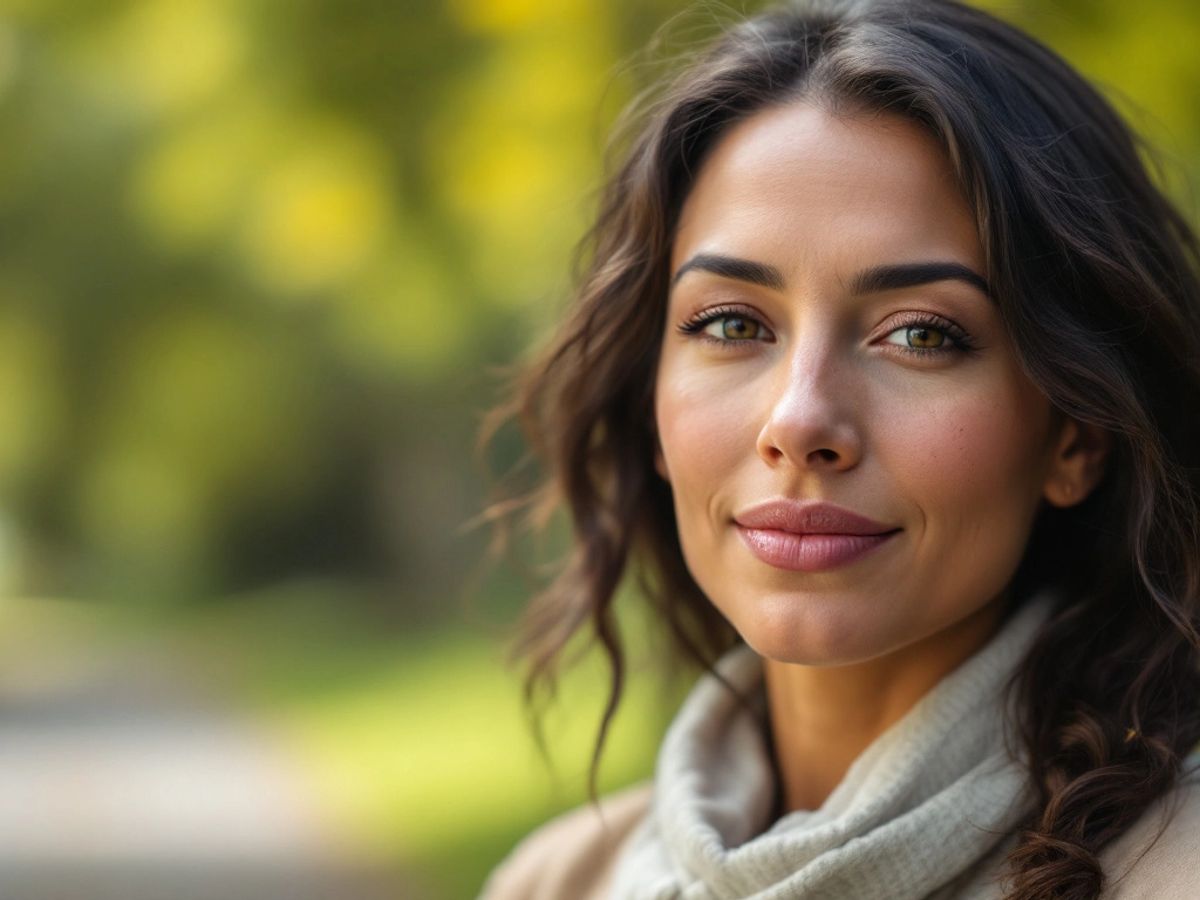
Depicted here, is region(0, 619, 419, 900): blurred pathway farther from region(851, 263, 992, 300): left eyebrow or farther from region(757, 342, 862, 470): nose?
region(851, 263, 992, 300): left eyebrow

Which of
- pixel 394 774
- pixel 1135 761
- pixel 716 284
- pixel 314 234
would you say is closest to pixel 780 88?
pixel 716 284

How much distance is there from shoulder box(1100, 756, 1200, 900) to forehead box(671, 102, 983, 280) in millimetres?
734

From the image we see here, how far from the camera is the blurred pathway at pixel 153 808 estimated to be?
696 cm

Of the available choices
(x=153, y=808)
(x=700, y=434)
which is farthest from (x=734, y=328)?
(x=153, y=808)

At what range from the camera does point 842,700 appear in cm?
237

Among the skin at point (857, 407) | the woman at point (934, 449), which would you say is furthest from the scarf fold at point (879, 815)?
the skin at point (857, 407)

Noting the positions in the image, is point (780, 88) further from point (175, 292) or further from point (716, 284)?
point (175, 292)

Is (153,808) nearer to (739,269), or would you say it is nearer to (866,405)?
(739,269)

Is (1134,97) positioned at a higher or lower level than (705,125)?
higher

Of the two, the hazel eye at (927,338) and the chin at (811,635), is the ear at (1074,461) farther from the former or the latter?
the chin at (811,635)

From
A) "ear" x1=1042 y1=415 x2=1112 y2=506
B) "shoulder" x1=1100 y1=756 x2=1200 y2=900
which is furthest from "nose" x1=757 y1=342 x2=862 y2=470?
"shoulder" x1=1100 y1=756 x2=1200 y2=900

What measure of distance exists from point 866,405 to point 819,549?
199 millimetres

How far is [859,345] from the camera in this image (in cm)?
210

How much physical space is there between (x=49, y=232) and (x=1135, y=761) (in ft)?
46.9
